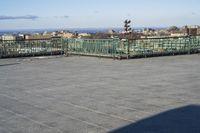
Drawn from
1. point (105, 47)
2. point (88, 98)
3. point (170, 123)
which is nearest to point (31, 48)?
point (105, 47)

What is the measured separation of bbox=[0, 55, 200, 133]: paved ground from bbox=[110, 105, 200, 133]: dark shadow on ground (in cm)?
21

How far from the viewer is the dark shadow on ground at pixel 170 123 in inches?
267

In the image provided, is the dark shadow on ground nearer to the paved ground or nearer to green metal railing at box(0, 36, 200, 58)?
the paved ground

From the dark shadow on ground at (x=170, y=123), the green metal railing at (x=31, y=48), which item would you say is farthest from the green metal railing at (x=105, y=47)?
the dark shadow on ground at (x=170, y=123)

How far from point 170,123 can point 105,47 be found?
635 inches

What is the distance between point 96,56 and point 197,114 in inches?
616

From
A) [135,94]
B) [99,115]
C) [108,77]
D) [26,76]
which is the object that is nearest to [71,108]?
[99,115]

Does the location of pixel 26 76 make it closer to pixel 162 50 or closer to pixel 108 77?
pixel 108 77

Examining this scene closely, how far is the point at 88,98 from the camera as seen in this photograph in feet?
32.5

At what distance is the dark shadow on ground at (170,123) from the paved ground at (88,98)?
21cm

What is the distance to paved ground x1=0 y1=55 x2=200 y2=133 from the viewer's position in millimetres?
7414

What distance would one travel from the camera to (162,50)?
24406 mm

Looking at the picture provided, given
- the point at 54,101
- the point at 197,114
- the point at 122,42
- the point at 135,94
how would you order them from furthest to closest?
the point at 122,42 < the point at 135,94 < the point at 54,101 < the point at 197,114

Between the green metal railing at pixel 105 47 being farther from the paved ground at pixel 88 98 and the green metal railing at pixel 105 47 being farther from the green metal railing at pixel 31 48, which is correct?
the paved ground at pixel 88 98
